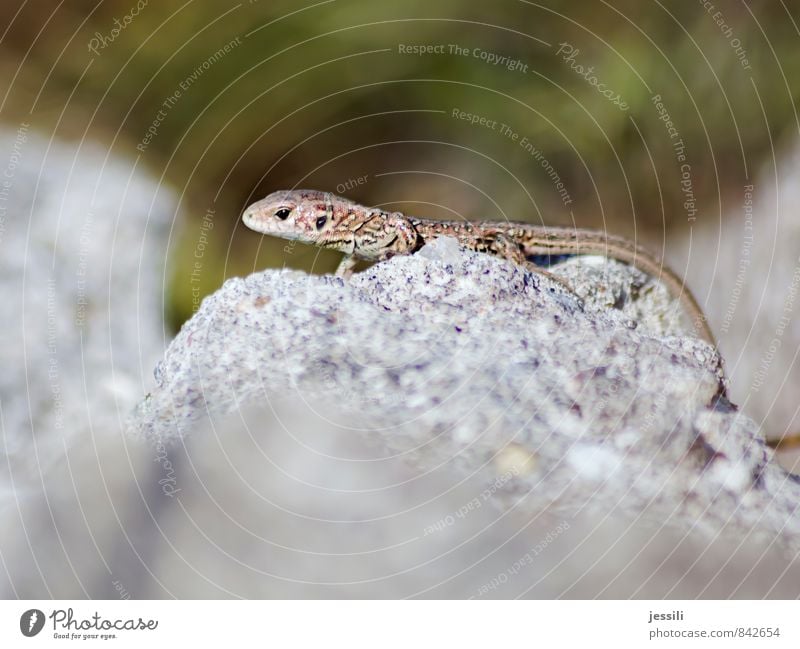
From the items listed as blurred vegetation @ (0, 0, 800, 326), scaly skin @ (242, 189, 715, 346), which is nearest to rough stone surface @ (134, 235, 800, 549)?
scaly skin @ (242, 189, 715, 346)

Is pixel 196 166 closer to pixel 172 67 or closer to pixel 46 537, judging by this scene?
pixel 172 67

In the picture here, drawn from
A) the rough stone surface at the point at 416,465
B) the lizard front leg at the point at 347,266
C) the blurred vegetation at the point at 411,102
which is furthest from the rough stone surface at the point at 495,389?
the blurred vegetation at the point at 411,102

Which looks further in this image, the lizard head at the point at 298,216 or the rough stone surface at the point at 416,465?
the lizard head at the point at 298,216

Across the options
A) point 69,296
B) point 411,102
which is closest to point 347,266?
point 411,102

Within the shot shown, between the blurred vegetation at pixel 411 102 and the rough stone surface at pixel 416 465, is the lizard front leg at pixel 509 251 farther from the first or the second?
the blurred vegetation at pixel 411 102

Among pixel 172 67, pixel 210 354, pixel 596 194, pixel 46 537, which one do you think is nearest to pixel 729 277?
pixel 596 194
